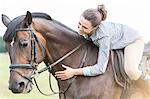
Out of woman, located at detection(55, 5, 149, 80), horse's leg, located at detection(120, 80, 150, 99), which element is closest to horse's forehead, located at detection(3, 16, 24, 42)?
woman, located at detection(55, 5, 149, 80)

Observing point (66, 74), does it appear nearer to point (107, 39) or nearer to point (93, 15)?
point (107, 39)

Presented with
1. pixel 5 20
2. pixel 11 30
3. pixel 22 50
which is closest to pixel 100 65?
pixel 22 50

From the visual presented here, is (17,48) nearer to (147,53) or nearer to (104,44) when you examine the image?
(104,44)

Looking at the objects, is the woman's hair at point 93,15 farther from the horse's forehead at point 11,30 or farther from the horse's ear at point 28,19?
the horse's forehead at point 11,30

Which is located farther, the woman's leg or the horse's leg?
the horse's leg

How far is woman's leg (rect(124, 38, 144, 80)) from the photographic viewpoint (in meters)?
5.77

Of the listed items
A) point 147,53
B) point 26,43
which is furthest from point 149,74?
point 26,43

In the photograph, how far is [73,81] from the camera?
5805 millimetres

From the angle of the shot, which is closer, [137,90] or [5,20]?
[5,20]

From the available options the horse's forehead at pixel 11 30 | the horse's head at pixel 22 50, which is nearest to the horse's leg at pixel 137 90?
the horse's head at pixel 22 50

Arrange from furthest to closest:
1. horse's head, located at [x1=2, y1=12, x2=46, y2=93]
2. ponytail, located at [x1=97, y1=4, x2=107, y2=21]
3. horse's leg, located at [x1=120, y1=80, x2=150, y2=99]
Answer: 1. horse's leg, located at [x1=120, y1=80, x2=150, y2=99]
2. ponytail, located at [x1=97, y1=4, x2=107, y2=21]
3. horse's head, located at [x1=2, y1=12, x2=46, y2=93]

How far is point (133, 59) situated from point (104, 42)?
435 mm

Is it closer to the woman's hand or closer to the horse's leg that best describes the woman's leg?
the horse's leg

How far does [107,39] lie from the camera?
5.68 m
